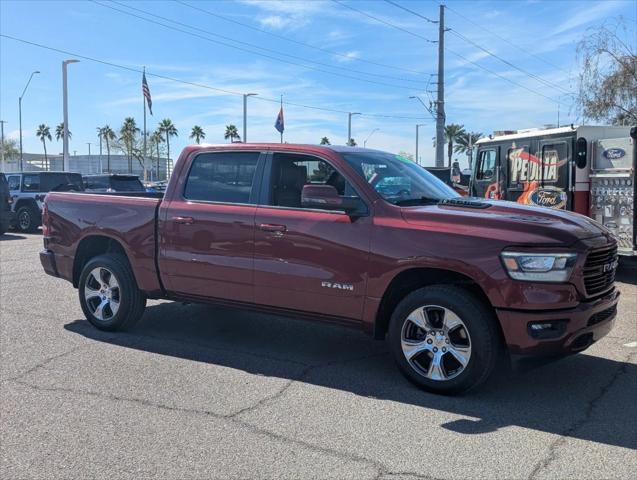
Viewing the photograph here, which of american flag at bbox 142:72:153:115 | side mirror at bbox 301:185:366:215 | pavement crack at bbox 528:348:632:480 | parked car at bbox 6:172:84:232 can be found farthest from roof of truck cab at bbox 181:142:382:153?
american flag at bbox 142:72:153:115

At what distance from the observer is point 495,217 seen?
184 inches

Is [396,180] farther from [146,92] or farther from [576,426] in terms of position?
[146,92]

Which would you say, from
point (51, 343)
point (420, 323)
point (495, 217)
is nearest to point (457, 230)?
point (495, 217)

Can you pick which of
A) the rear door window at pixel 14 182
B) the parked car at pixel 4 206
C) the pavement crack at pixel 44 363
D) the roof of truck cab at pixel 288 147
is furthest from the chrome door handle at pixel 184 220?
the rear door window at pixel 14 182

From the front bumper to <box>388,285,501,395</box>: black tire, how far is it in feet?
0.42

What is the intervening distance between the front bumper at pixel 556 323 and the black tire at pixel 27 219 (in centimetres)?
1845

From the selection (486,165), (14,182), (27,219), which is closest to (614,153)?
(486,165)

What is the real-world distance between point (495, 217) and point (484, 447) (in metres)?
1.70

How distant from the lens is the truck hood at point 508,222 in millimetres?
4461

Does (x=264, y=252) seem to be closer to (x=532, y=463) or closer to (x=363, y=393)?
(x=363, y=393)

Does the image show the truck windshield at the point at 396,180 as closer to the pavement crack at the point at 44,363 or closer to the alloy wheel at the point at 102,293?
the alloy wheel at the point at 102,293

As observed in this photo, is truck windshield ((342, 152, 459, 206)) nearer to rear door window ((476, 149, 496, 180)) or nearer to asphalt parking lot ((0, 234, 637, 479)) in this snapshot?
asphalt parking lot ((0, 234, 637, 479))

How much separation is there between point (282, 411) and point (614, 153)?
809 cm

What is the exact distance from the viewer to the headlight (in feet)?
14.5
